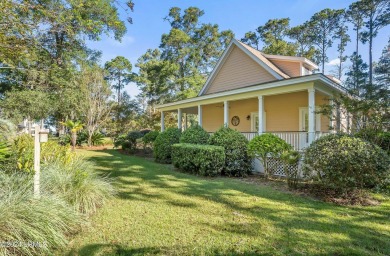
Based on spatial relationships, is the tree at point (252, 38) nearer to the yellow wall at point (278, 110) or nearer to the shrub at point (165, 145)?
the yellow wall at point (278, 110)

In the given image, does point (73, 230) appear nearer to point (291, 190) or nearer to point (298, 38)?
point (291, 190)

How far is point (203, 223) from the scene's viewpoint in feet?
12.7

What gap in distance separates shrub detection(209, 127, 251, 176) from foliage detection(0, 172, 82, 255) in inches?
218

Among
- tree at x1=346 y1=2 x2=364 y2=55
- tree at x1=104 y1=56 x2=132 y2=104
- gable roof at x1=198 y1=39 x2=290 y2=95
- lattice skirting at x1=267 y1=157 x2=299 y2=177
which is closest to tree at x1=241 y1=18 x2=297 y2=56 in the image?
tree at x1=346 y1=2 x2=364 y2=55

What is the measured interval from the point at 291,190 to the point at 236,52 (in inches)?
386

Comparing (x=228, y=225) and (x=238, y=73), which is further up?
(x=238, y=73)

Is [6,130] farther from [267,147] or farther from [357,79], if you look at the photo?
[357,79]

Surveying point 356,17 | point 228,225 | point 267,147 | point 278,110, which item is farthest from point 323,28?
point 228,225

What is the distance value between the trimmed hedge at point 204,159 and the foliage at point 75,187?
142 inches

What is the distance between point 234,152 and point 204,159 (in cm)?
126

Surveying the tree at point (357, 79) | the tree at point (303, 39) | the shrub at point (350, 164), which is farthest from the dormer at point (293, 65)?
the tree at point (303, 39)

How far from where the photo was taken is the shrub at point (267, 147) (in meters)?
7.38

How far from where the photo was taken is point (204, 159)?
764 cm

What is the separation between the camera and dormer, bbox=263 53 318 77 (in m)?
12.4
